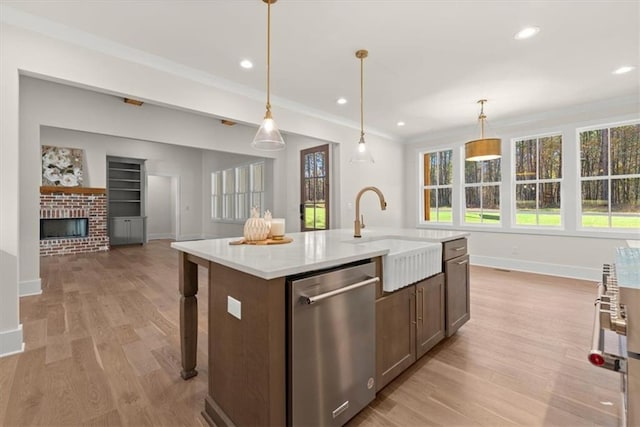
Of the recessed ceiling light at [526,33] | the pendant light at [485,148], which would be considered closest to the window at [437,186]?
the pendant light at [485,148]

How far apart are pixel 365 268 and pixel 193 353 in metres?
1.33

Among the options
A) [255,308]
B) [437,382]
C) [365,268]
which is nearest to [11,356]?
[255,308]

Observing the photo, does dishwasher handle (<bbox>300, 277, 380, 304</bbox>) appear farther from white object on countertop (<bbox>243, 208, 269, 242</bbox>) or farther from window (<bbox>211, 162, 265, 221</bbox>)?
window (<bbox>211, 162, 265, 221</bbox>)

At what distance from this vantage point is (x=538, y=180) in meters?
5.18

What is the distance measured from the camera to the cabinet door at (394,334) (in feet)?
5.71

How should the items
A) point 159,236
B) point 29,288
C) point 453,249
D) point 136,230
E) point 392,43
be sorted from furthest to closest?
point 159,236 < point 136,230 < point 29,288 < point 392,43 < point 453,249

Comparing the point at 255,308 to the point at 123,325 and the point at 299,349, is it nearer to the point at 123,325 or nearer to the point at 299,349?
the point at 299,349

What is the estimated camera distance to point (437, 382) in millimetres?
1947

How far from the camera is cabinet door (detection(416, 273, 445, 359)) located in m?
2.08

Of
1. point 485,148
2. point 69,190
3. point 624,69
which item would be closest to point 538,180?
point 624,69

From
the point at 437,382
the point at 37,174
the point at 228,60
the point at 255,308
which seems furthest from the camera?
the point at 37,174

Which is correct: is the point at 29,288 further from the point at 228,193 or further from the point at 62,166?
the point at 228,193

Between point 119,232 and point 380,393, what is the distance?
28.9ft

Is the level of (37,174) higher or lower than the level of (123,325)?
higher
